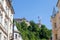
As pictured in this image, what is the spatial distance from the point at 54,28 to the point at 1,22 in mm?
17665

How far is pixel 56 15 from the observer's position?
5375 cm

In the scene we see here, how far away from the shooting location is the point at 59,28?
49656mm

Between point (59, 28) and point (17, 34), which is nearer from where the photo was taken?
point (59, 28)

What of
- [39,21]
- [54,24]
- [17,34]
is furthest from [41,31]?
[54,24]

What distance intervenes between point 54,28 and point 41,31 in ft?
326

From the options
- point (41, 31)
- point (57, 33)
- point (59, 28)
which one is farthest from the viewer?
point (41, 31)

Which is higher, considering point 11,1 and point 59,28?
point 11,1

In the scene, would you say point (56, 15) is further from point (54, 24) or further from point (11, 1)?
point (11, 1)

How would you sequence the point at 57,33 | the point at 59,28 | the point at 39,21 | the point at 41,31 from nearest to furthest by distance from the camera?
the point at 59,28
the point at 57,33
the point at 41,31
the point at 39,21

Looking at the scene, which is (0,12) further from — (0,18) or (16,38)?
(16,38)

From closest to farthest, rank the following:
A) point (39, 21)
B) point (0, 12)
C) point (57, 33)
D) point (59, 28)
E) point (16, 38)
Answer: point (0, 12)
point (59, 28)
point (57, 33)
point (16, 38)
point (39, 21)

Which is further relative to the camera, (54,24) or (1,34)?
(54,24)

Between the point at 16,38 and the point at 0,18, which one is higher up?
the point at 0,18

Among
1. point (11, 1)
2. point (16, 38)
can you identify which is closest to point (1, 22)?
A: point (11, 1)
